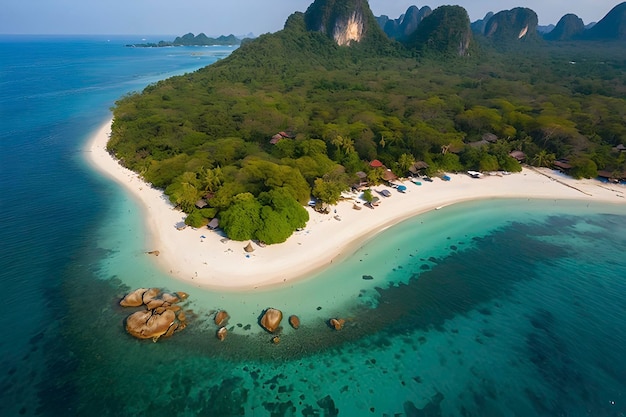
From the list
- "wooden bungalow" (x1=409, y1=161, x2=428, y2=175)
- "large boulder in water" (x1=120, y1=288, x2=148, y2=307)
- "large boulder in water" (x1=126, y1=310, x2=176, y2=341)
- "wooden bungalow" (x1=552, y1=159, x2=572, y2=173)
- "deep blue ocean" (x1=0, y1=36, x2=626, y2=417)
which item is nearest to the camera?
"deep blue ocean" (x1=0, y1=36, x2=626, y2=417)

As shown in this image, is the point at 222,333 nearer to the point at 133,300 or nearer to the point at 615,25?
the point at 133,300

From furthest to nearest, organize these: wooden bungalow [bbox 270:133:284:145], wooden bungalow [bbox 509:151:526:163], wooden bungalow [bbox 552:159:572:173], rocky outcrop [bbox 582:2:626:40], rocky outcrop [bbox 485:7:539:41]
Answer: rocky outcrop [bbox 582:2:626:40] < rocky outcrop [bbox 485:7:539:41] < wooden bungalow [bbox 509:151:526:163] < wooden bungalow [bbox 270:133:284:145] < wooden bungalow [bbox 552:159:572:173]

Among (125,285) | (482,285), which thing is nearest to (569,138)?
(482,285)

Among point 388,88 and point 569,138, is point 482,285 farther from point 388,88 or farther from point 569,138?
point 388,88

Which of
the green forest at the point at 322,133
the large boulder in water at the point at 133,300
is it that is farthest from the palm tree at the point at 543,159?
the large boulder in water at the point at 133,300

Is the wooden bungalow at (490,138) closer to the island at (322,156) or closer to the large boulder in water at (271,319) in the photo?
the island at (322,156)

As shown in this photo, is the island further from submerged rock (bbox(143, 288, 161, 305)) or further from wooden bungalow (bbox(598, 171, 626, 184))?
submerged rock (bbox(143, 288, 161, 305))

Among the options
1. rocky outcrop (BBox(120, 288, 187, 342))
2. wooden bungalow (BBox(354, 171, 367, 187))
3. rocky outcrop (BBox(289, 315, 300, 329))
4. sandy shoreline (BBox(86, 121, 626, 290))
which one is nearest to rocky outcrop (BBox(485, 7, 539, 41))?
sandy shoreline (BBox(86, 121, 626, 290))
